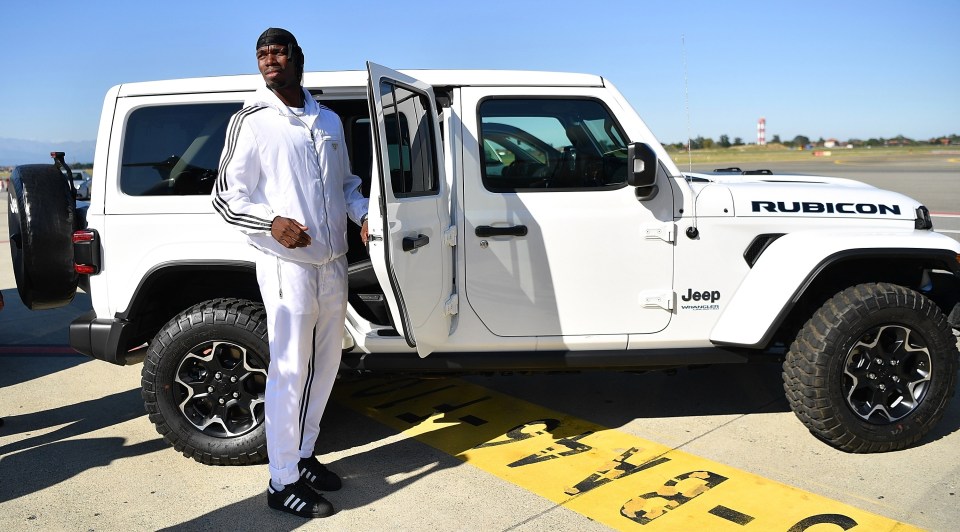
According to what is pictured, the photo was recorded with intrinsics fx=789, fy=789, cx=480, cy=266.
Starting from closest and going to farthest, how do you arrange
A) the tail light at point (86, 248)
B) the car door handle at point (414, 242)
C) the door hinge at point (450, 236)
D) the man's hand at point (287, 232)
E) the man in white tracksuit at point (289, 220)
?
the man's hand at point (287, 232)
the man in white tracksuit at point (289, 220)
the car door handle at point (414, 242)
the door hinge at point (450, 236)
the tail light at point (86, 248)

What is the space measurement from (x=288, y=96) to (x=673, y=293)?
2047 mm

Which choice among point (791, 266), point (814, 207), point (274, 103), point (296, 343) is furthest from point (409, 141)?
point (814, 207)

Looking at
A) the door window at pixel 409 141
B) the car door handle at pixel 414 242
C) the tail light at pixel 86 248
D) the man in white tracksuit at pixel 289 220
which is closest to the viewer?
the man in white tracksuit at pixel 289 220

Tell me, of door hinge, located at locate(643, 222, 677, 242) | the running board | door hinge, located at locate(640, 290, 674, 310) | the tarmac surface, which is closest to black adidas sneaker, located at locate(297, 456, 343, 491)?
the tarmac surface

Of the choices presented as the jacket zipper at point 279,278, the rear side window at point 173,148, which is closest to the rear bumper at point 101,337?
the rear side window at point 173,148

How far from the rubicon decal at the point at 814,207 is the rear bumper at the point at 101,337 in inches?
125

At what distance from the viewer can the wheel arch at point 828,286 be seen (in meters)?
3.78

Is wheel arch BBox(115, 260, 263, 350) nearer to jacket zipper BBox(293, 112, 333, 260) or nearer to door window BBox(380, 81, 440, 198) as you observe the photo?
jacket zipper BBox(293, 112, 333, 260)

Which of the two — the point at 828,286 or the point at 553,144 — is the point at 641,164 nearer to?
the point at 553,144

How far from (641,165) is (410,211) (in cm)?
111

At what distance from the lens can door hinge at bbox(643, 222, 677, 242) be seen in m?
3.87

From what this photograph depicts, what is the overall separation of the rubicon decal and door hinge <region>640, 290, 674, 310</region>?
1.96 feet

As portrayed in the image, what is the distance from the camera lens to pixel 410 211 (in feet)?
11.0

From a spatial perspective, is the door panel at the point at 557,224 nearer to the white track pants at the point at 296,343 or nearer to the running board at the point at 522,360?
the running board at the point at 522,360
